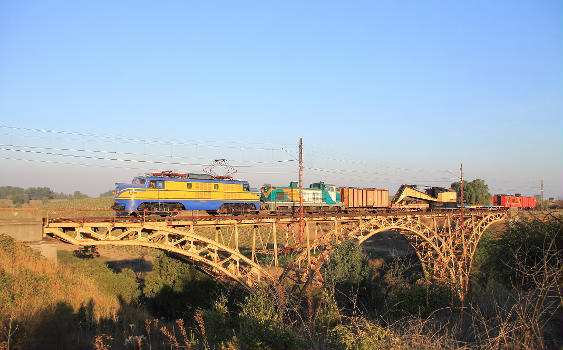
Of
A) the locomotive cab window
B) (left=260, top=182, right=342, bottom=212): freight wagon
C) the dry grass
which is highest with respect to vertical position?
the locomotive cab window

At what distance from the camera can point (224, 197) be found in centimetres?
2458

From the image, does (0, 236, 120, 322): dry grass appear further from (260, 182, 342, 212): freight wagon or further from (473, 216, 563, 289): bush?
(473, 216, 563, 289): bush

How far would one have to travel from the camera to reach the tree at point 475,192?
8794cm

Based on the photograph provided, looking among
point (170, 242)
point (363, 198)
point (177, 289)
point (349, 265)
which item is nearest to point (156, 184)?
point (170, 242)

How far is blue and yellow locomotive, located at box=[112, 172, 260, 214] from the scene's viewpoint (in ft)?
68.2

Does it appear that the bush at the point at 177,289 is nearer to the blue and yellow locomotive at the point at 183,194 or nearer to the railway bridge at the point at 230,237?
the railway bridge at the point at 230,237

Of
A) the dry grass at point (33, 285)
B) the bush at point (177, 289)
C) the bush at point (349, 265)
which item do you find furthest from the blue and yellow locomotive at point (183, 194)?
the bush at point (349, 265)

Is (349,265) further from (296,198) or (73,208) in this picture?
(73,208)

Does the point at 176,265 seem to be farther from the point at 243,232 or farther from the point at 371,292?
the point at 243,232

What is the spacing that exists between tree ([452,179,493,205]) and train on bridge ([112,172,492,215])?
59259mm

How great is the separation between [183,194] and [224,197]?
119 inches

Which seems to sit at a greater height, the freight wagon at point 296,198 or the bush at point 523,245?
the freight wagon at point 296,198

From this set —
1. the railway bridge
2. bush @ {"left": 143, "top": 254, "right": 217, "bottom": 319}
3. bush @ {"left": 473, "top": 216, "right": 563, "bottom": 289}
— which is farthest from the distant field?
bush @ {"left": 473, "top": 216, "right": 563, "bottom": 289}

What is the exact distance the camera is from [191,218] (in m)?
19.6
